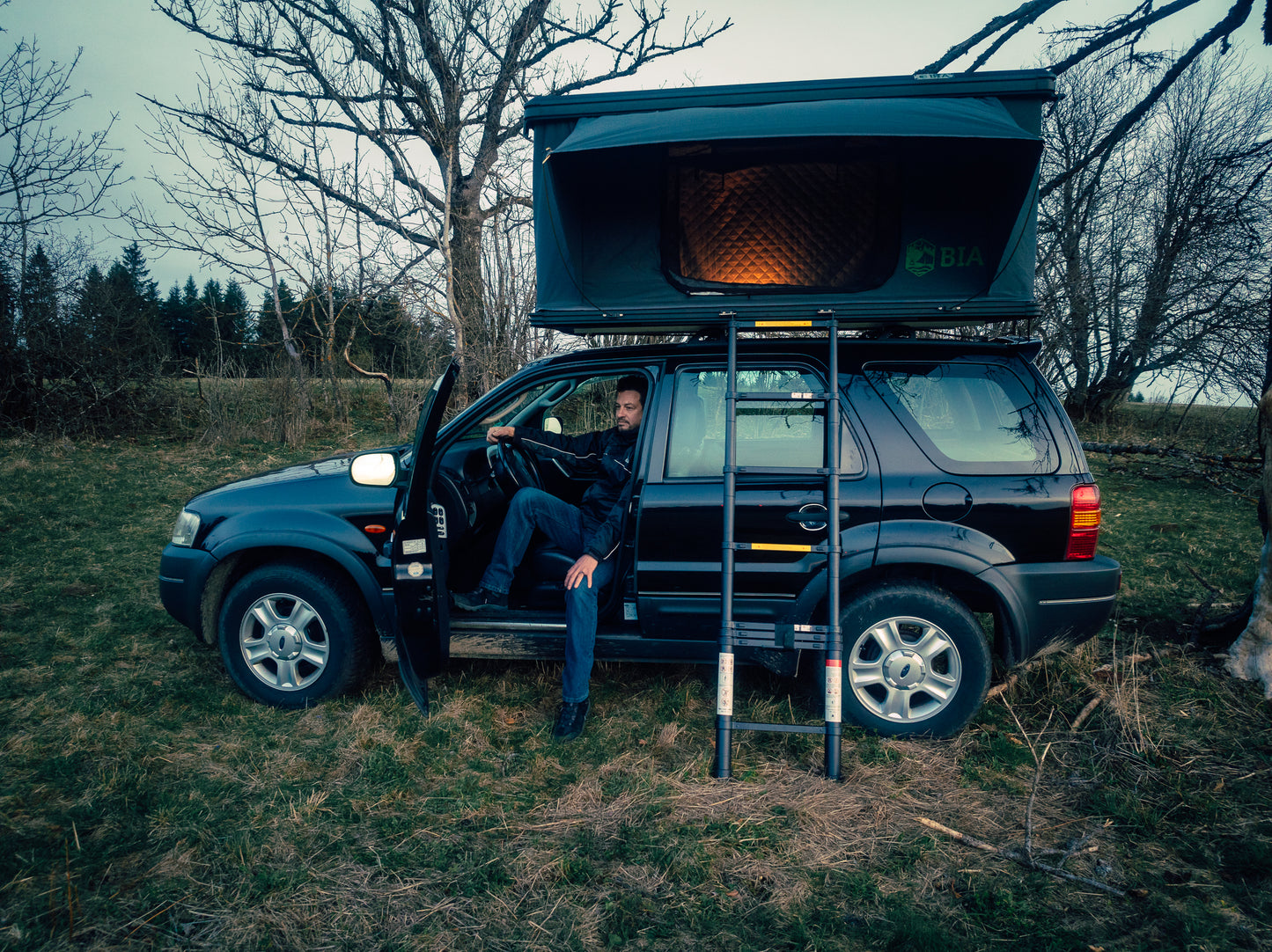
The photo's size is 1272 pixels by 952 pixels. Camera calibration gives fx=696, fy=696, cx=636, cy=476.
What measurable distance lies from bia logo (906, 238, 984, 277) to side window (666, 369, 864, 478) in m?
0.74

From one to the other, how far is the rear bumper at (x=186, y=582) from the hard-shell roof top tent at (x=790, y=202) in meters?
2.11

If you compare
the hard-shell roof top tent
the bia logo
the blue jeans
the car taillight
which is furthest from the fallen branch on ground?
the bia logo

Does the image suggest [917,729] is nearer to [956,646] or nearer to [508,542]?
[956,646]

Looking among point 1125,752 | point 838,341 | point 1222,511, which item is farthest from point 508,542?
point 1222,511

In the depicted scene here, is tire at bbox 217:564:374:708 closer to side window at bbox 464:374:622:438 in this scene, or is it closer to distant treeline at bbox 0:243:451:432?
side window at bbox 464:374:622:438

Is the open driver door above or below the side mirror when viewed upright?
below

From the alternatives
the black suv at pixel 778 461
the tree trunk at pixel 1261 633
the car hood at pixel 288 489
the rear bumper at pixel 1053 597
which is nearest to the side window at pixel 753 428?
the black suv at pixel 778 461

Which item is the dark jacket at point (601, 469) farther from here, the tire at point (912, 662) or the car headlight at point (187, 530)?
the car headlight at point (187, 530)

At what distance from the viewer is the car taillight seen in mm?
3066

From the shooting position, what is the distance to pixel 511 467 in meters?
4.12

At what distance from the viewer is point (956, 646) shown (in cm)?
310

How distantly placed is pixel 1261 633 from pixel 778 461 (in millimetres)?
2654

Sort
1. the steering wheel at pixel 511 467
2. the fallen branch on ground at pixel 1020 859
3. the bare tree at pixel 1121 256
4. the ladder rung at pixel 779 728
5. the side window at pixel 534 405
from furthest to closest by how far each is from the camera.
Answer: the bare tree at pixel 1121 256
the steering wheel at pixel 511 467
the side window at pixel 534 405
the ladder rung at pixel 779 728
the fallen branch on ground at pixel 1020 859

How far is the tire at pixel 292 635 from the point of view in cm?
339
